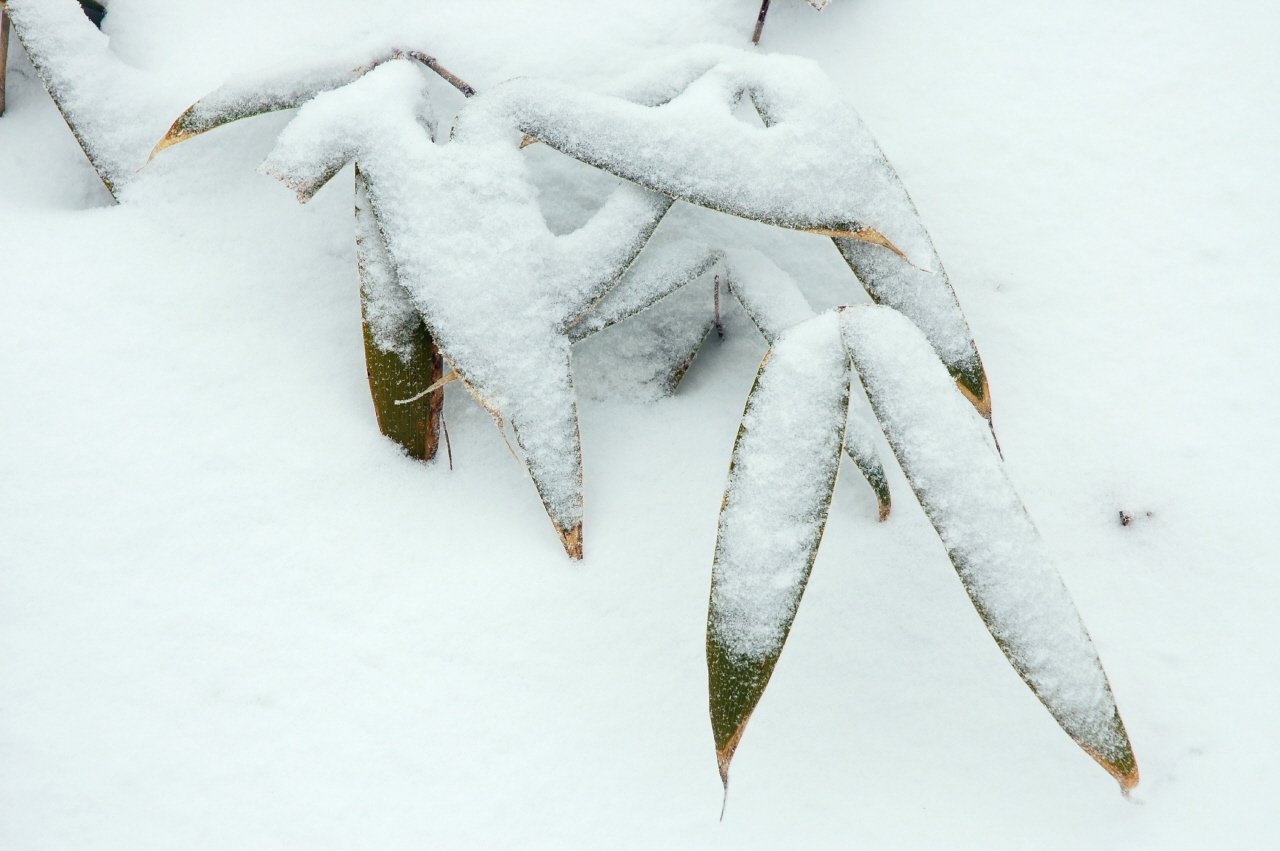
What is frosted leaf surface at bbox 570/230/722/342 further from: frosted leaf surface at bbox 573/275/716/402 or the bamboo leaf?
the bamboo leaf

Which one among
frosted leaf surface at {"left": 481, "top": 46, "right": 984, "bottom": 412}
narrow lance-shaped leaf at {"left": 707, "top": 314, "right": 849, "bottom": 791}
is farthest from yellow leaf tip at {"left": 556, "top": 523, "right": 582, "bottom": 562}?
frosted leaf surface at {"left": 481, "top": 46, "right": 984, "bottom": 412}

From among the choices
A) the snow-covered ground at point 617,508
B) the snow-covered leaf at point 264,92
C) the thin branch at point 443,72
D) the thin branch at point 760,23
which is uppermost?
the thin branch at point 760,23

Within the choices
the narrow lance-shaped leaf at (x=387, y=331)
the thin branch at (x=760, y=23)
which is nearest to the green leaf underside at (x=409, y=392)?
the narrow lance-shaped leaf at (x=387, y=331)

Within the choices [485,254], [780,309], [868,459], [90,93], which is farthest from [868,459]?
[90,93]

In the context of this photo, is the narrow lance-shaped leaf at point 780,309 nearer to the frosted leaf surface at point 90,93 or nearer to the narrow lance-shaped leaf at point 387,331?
the narrow lance-shaped leaf at point 387,331

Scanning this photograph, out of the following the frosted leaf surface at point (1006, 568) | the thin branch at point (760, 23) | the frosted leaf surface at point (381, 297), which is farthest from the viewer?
the thin branch at point (760, 23)

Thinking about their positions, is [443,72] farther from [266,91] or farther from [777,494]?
[777,494]

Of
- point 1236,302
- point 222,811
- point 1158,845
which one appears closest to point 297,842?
point 222,811
